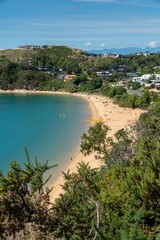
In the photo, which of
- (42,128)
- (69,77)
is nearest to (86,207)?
(42,128)

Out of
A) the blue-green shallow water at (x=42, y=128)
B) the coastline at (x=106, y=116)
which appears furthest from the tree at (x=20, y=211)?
the blue-green shallow water at (x=42, y=128)

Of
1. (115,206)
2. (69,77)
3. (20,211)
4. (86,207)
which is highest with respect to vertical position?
(69,77)

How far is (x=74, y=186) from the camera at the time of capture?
1160cm

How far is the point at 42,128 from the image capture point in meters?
37.8

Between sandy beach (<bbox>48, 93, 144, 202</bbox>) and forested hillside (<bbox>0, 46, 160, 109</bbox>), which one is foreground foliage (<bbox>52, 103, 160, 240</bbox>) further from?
forested hillside (<bbox>0, 46, 160, 109</bbox>)

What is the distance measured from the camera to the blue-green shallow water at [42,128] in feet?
87.3

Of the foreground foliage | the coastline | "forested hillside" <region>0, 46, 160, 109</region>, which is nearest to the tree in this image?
the foreground foliage

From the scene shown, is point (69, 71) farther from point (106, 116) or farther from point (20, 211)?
point (20, 211)

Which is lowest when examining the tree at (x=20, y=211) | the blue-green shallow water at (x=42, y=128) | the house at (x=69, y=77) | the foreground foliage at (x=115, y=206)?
the blue-green shallow water at (x=42, y=128)

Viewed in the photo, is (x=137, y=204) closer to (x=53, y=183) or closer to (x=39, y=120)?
(x=53, y=183)

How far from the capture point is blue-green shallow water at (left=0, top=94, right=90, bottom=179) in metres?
26.6

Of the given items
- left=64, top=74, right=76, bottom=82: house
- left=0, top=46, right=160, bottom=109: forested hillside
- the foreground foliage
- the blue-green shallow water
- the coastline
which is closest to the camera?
the foreground foliage

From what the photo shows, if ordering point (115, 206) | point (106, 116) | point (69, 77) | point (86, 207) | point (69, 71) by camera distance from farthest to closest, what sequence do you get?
point (69, 71)
point (69, 77)
point (106, 116)
point (115, 206)
point (86, 207)

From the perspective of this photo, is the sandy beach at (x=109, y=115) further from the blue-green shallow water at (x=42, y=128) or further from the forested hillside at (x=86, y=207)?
the forested hillside at (x=86, y=207)
